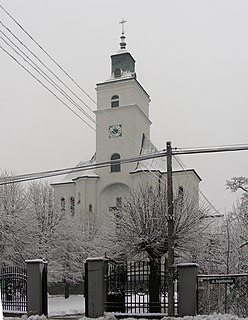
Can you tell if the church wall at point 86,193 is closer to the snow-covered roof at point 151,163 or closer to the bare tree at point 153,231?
the snow-covered roof at point 151,163

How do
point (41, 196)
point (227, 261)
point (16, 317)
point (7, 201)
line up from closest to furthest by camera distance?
point (16, 317), point (227, 261), point (7, 201), point (41, 196)

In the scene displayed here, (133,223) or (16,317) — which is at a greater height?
(133,223)

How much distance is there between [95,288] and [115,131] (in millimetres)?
40028

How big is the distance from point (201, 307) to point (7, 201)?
62.9ft

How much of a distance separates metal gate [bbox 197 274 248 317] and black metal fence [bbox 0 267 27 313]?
16.6 ft

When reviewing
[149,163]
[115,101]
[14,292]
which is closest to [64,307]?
[14,292]

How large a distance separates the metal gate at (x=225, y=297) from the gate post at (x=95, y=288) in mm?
2710

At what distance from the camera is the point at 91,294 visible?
47.7 ft

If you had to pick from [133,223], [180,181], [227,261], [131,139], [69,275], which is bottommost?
[69,275]

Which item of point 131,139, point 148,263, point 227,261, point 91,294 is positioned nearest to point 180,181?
point 131,139

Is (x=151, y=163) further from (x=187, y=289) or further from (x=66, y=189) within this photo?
(x=187, y=289)

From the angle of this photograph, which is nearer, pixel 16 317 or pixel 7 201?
pixel 16 317

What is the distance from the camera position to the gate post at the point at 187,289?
1385 cm

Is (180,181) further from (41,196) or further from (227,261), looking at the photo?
(227,261)
